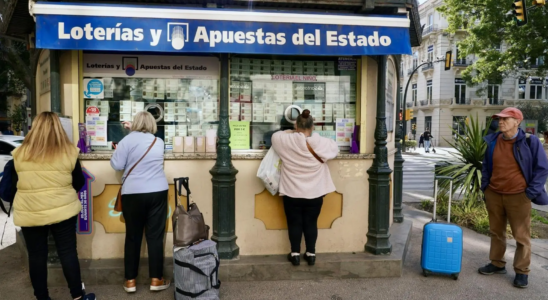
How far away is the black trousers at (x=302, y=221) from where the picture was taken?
4.23 metres

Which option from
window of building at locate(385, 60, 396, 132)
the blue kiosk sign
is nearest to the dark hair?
the blue kiosk sign

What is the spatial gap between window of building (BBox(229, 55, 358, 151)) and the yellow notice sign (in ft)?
0.20

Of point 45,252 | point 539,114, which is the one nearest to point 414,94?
point 539,114

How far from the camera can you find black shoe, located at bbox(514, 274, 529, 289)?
421 cm

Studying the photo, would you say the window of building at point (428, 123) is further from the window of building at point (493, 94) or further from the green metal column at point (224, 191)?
the green metal column at point (224, 191)

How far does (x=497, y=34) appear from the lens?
54.3 feet

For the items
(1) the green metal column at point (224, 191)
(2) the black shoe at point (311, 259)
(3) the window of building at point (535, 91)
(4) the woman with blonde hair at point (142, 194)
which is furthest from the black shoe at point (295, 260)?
(3) the window of building at point (535, 91)

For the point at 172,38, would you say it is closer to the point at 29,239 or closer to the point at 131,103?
the point at 131,103

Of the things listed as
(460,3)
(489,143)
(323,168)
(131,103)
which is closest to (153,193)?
(131,103)

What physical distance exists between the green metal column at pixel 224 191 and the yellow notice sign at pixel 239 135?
0.40m

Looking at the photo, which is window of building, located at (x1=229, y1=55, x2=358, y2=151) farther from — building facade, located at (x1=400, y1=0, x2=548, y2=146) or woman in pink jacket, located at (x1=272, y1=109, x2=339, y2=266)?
building facade, located at (x1=400, y1=0, x2=548, y2=146)

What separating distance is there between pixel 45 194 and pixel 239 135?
2.20 m

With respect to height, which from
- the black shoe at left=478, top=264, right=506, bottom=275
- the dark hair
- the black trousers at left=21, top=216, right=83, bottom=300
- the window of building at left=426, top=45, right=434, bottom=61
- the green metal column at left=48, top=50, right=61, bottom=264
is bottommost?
the black shoe at left=478, top=264, right=506, bottom=275

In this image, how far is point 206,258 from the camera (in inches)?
141
